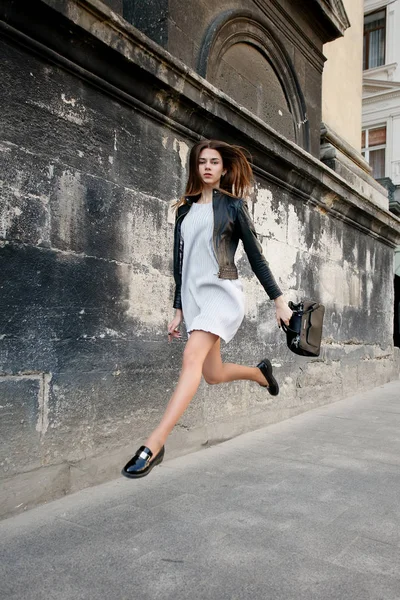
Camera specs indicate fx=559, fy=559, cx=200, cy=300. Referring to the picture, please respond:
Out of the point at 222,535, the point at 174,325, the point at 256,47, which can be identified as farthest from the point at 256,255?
the point at 256,47

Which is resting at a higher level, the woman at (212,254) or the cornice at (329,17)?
the cornice at (329,17)

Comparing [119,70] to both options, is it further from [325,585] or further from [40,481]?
[325,585]

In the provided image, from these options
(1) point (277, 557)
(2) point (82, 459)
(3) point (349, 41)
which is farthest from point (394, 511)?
(3) point (349, 41)

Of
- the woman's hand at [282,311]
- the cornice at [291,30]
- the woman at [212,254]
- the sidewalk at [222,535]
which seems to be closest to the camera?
the sidewalk at [222,535]

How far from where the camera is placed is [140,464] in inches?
96.7

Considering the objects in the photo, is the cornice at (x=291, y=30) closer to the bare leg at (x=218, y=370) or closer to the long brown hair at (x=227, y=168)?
the long brown hair at (x=227, y=168)

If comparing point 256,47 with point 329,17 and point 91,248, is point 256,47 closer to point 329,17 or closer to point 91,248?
point 329,17

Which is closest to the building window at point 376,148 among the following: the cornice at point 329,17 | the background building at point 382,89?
the background building at point 382,89

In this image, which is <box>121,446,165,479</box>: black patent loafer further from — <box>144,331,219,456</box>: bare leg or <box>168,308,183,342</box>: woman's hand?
<box>168,308,183,342</box>: woman's hand

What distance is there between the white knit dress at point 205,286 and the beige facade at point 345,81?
6.33m

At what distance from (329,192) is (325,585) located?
5300 millimetres

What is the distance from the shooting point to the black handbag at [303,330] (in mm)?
3027

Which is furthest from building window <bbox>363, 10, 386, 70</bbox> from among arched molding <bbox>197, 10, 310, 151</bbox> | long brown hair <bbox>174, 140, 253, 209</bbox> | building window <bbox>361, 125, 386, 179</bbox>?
long brown hair <bbox>174, 140, 253, 209</bbox>

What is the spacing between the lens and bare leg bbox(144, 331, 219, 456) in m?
2.60
